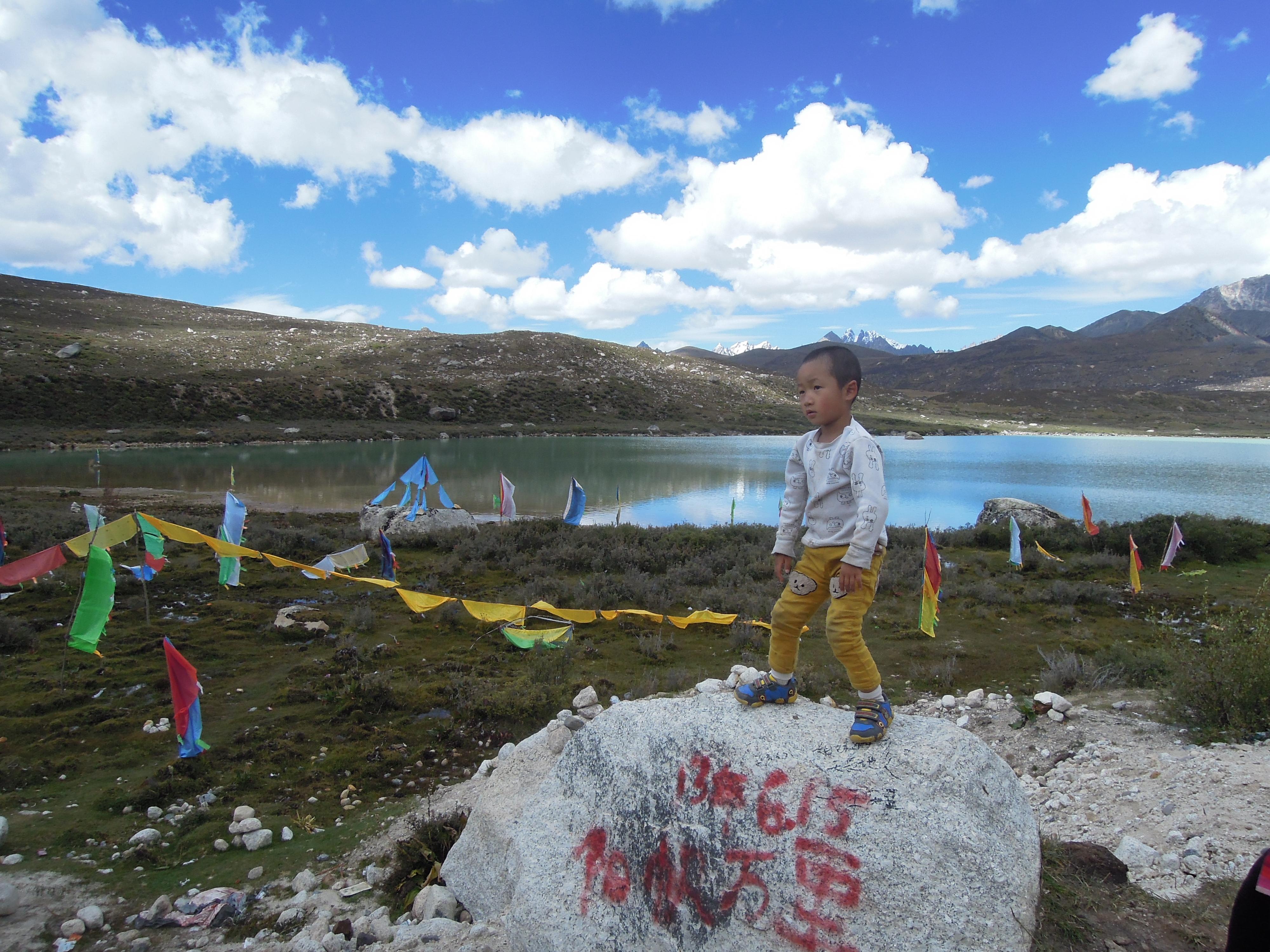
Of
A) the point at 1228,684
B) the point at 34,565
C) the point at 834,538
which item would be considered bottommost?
the point at 1228,684

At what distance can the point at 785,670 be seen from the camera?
3.66 metres

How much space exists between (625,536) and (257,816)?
1302 centimetres

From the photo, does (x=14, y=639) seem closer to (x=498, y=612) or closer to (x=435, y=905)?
(x=498, y=612)

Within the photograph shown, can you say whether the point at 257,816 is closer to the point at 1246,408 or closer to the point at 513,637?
the point at 513,637

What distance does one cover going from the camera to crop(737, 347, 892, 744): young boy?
331 centimetres

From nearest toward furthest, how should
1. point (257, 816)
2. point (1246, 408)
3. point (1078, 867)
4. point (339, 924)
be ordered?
point (1078, 867) < point (339, 924) < point (257, 816) < point (1246, 408)

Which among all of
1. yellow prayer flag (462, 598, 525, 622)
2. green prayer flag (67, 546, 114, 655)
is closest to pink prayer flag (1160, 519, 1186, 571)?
yellow prayer flag (462, 598, 525, 622)

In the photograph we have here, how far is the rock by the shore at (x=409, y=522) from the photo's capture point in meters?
17.9

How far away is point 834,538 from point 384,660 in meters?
7.49

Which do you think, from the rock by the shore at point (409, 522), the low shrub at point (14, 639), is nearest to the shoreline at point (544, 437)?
the rock by the shore at point (409, 522)

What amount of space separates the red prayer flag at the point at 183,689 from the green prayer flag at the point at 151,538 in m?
4.23

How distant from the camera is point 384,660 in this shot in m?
9.02

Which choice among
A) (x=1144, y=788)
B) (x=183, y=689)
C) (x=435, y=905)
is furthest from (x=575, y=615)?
(x=1144, y=788)

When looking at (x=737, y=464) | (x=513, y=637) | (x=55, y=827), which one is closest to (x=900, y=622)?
(x=513, y=637)
